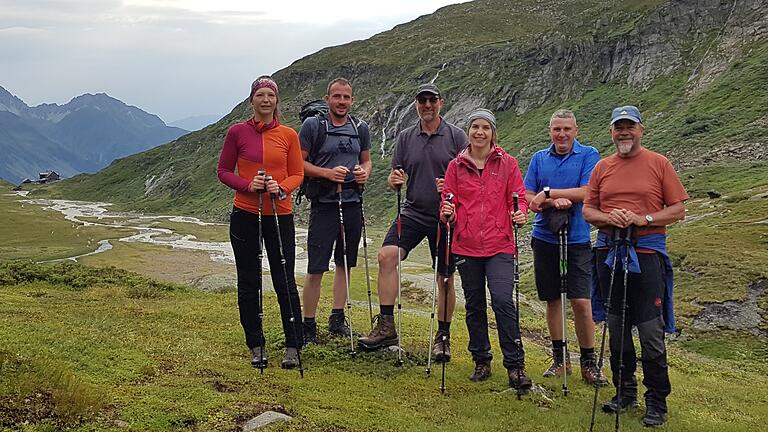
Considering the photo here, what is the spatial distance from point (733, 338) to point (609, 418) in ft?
44.0

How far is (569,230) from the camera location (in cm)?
950

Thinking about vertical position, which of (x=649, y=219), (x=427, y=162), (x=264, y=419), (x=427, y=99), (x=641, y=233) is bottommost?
(x=264, y=419)

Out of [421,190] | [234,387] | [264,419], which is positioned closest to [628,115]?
[421,190]

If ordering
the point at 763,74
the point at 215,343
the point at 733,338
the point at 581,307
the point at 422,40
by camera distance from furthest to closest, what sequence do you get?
the point at 422,40, the point at 763,74, the point at 733,338, the point at 215,343, the point at 581,307

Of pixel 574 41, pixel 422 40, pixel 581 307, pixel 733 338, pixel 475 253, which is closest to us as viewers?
pixel 475 253

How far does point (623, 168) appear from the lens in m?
8.01

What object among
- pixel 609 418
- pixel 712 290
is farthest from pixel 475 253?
pixel 712 290

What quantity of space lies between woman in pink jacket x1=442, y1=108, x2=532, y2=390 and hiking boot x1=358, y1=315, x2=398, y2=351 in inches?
68.0

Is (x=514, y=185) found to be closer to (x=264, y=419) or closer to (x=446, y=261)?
(x=446, y=261)

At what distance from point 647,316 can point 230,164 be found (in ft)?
19.8

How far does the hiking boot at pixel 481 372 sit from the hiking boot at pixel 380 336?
1.55 metres

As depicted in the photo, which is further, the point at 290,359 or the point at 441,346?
the point at 441,346

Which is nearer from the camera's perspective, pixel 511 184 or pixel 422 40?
pixel 511 184

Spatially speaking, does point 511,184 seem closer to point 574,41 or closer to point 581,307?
point 581,307
